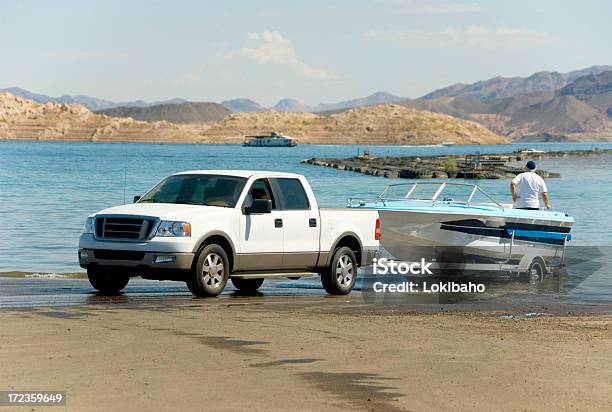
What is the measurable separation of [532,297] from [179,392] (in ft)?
35.2

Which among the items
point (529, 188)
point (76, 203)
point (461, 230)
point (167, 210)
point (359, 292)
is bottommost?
point (76, 203)

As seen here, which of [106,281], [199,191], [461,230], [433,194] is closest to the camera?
[106,281]

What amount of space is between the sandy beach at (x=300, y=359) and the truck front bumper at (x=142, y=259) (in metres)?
0.86

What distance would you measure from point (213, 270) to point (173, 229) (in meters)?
0.87

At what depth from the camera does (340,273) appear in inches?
692

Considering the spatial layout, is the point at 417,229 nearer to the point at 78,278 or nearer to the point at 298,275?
the point at 298,275

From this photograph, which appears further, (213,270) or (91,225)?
(91,225)

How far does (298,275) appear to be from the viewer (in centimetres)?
1702

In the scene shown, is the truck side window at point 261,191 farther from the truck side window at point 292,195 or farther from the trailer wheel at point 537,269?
the trailer wheel at point 537,269

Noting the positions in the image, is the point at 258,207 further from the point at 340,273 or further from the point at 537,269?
the point at 537,269

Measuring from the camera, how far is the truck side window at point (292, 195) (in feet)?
55.8

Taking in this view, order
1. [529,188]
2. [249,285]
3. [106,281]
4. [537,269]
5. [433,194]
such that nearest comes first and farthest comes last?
[106,281] → [249,285] → [529,188] → [537,269] → [433,194]

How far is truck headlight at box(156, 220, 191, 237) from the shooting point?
15180mm

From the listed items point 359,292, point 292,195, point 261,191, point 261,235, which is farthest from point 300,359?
point 359,292
